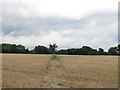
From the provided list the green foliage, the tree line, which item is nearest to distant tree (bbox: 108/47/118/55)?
the tree line

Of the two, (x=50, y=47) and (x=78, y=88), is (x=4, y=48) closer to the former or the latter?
(x=50, y=47)

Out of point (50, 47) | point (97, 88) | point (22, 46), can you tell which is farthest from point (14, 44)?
point (97, 88)

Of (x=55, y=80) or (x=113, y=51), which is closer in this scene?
(x=55, y=80)

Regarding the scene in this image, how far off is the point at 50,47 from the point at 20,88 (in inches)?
6345

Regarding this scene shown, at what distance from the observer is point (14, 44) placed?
15288 cm

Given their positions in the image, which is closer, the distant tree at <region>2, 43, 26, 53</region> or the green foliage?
the distant tree at <region>2, 43, 26, 53</region>

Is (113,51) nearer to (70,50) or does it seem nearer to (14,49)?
(70,50)

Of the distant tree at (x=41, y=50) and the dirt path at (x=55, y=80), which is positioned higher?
the distant tree at (x=41, y=50)

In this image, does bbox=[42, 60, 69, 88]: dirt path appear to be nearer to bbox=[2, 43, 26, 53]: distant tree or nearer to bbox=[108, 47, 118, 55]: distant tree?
bbox=[108, 47, 118, 55]: distant tree

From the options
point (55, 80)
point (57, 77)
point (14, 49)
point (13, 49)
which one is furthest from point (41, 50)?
point (55, 80)

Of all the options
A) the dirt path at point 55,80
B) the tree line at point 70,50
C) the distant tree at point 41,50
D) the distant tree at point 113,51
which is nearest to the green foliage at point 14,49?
the tree line at point 70,50

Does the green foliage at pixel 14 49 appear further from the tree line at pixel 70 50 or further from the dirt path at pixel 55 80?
the dirt path at pixel 55 80

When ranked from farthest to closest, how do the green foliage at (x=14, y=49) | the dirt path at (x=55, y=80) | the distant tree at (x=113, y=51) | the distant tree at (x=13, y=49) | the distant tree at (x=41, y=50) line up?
the distant tree at (x=41, y=50), the green foliage at (x=14, y=49), the distant tree at (x=13, y=49), the distant tree at (x=113, y=51), the dirt path at (x=55, y=80)

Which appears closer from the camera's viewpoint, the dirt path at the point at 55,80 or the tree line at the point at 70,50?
the dirt path at the point at 55,80
